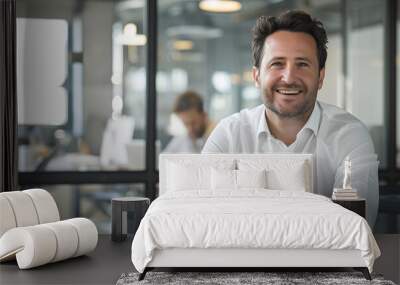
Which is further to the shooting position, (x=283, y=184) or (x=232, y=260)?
(x=283, y=184)

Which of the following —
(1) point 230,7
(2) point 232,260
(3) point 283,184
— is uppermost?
(1) point 230,7

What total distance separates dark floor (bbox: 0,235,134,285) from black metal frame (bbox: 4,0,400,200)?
1304mm

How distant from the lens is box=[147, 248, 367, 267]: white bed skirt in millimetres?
4352

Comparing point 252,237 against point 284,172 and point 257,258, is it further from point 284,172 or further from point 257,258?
point 284,172

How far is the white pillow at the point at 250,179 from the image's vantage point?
5723 millimetres

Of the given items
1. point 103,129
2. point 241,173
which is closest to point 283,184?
point 241,173

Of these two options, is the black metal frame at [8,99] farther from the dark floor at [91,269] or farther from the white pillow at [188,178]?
the white pillow at [188,178]

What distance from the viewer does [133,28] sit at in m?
6.59

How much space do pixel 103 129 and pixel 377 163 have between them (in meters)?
3.01

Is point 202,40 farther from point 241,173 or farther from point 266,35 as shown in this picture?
point 241,173

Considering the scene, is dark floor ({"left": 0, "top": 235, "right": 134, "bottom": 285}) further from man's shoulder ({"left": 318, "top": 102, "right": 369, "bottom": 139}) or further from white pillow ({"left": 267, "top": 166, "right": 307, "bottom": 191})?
man's shoulder ({"left": 318, "top": 102, "right": 369, "bottom": 139})

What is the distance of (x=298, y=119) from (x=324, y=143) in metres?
0.38

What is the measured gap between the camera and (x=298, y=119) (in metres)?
6.50

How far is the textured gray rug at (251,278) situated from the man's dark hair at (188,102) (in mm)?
2433
